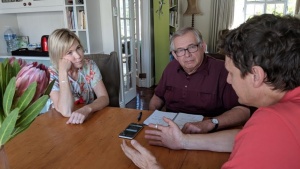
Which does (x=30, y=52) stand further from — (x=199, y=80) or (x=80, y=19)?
(x=199, y=80)

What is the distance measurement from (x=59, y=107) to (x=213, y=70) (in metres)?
0.97

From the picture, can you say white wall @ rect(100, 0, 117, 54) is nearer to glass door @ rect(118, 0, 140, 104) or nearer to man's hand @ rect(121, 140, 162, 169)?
glass door @ rect(118, 0, 140, 104)

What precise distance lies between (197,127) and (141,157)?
1.17 feet

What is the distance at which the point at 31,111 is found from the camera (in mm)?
566

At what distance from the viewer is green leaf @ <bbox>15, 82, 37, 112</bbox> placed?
1.73 feet

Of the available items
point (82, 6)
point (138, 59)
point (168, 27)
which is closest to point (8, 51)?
point (82, 6)

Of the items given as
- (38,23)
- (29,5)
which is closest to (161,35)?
(38,23)

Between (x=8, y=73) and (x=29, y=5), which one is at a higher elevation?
(x=29, y=5)

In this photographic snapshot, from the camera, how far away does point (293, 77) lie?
635 millimetres

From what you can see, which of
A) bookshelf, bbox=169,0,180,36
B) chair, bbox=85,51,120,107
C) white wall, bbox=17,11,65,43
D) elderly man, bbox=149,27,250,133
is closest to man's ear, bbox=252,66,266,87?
elderly man, bbox=149,27,250,133

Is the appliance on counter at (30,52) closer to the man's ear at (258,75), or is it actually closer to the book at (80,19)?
the book at (80,19)

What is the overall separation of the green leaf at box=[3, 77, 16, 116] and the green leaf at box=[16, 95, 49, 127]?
0.15 ft

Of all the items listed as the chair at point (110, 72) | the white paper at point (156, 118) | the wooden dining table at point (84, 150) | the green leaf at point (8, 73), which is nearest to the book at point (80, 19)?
the chair at point (110, 72)

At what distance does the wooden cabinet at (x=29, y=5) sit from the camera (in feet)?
9.19
